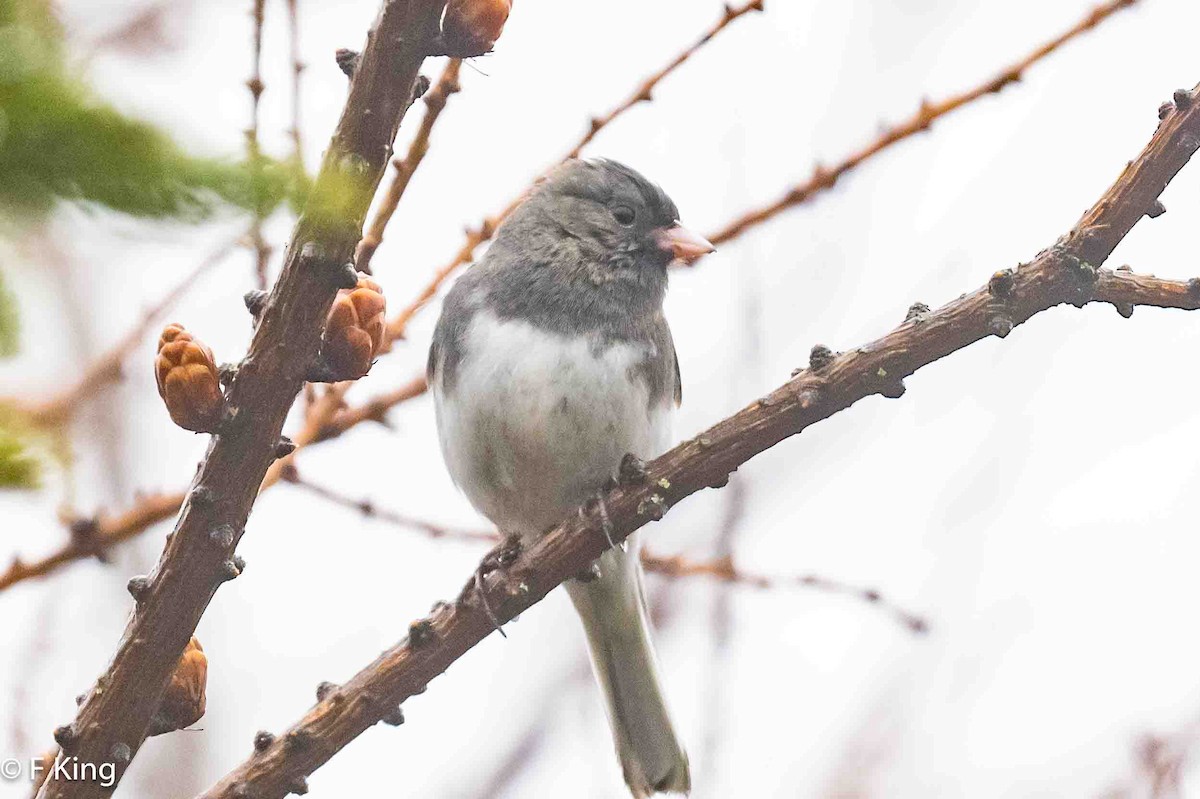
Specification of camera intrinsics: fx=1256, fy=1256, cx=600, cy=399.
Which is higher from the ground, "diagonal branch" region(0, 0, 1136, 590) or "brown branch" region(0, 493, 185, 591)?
"diagonal branch" region(0, 0, 1136, 590)

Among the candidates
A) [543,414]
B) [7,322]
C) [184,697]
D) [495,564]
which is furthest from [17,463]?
[543,414]

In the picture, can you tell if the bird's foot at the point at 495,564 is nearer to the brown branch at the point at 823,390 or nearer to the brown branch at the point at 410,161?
the brown branch at the point at 823,390

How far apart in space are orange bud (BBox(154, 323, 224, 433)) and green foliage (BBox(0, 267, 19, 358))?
80cm

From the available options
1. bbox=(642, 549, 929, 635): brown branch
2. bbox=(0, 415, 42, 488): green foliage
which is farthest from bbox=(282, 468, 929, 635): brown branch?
bbox=(0, 415, 42, 488): green foliage

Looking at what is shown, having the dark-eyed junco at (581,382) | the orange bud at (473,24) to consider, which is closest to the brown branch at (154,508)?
the orange bud at (473,24)

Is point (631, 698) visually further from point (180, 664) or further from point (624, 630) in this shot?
point (180, 664)

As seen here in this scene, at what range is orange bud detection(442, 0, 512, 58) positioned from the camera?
116cm

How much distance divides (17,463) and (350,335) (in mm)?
825

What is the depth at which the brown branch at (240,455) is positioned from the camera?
3.66 ft

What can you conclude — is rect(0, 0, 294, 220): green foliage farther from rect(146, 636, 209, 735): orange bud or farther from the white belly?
the white belly

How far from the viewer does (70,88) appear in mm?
369

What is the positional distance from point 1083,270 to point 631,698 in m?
1.60

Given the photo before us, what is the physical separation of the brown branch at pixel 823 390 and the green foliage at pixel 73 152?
1.14 metres

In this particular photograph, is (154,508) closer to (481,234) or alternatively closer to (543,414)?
(481,234)
